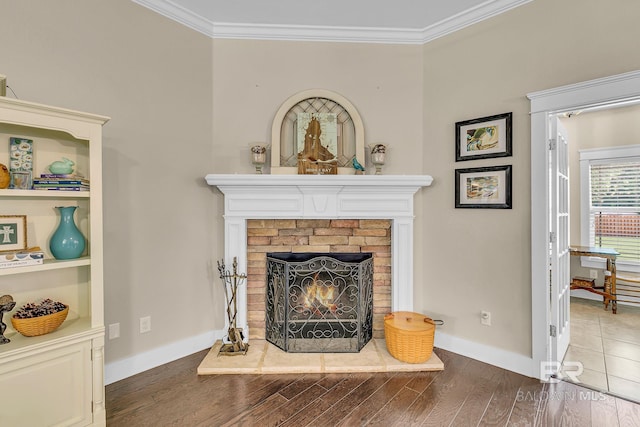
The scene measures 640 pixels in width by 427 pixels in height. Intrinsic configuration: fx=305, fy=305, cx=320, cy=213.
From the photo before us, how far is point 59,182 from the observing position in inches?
67.4

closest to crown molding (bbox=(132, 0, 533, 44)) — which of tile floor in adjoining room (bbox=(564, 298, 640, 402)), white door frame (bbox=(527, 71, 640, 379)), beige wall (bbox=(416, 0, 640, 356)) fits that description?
beige wall (bbox=(416, 0, 640, 356))

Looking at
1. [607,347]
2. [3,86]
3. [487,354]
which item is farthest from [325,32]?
[607,347]

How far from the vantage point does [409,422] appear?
5.90 ft

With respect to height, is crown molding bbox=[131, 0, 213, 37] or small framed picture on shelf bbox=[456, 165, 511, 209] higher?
crown molding bbox=[131, 0, 213, 37]

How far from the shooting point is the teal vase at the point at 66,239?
1.75m

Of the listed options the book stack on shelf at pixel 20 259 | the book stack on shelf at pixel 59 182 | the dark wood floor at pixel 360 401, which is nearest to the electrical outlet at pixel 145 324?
the dark wood floor at pixel 360 401

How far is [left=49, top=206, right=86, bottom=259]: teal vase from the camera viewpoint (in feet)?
5.73

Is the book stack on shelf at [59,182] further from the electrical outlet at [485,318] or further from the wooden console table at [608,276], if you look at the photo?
the wooden console table at [608,276]

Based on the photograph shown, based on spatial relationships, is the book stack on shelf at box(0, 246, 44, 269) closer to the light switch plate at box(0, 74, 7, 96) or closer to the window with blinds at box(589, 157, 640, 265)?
the light switch plate at box(0, 74, 7, 96)

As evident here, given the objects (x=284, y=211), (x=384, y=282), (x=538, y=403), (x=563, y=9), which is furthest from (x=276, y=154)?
(x=538, y=403)

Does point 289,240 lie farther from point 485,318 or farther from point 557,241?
point 557,241

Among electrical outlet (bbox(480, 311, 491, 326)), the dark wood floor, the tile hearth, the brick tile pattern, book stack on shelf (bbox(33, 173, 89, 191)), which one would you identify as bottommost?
the dark wood floor

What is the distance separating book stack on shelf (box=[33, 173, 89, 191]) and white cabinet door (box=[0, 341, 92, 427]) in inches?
34.1

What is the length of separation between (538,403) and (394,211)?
1.64m
